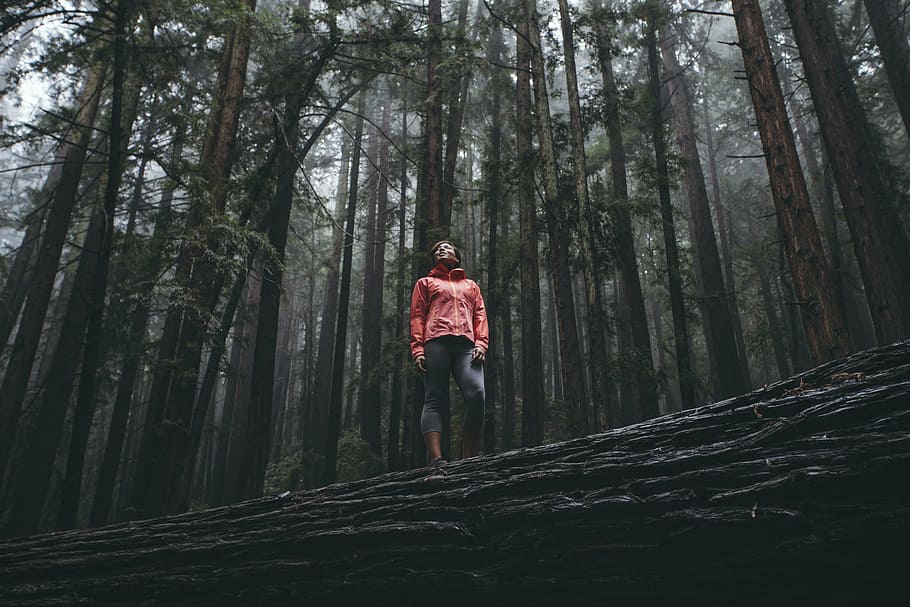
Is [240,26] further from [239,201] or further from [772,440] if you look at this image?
[772,440]

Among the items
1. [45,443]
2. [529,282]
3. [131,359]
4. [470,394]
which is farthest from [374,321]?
[470,394]

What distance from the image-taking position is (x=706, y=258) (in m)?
14.1

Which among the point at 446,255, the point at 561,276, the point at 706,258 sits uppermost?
the point at 706,258

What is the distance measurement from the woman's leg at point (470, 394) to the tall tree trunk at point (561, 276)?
113 inches

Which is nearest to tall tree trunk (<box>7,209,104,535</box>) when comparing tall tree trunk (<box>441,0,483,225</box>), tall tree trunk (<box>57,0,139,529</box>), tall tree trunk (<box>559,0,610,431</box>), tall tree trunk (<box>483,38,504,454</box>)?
tall tree trunk (<box>57,0,139,529</box>)

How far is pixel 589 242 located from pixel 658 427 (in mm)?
5479

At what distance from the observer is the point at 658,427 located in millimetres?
2549

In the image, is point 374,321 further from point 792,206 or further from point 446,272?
point 792,206

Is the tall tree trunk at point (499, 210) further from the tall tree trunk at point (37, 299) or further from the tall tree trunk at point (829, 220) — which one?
the tall tree trunk at point (37, 299)

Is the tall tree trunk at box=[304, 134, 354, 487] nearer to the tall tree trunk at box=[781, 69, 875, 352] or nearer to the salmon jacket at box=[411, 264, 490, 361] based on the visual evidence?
the salmon jacket at box=[411, 264, 490, 361]

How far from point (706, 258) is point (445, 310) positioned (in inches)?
478

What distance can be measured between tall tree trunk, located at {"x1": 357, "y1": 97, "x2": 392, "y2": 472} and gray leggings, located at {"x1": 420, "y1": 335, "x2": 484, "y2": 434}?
9650 millimetres

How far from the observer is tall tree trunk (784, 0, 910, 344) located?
6.13 m

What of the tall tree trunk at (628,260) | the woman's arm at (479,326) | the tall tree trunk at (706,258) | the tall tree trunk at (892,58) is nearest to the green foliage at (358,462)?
the tall tree trunk at (628,260)
